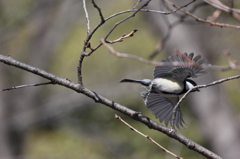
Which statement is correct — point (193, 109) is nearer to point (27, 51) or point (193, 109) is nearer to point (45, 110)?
point (45, 110)

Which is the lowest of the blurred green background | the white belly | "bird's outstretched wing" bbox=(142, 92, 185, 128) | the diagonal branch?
the blurred green background

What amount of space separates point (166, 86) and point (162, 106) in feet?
0.95

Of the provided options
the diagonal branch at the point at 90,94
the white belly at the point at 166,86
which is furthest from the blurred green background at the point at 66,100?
the diagonal branch at the point at 90,94

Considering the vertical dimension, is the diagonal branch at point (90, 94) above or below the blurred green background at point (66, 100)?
above

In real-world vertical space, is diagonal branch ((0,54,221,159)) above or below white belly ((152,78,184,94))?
above

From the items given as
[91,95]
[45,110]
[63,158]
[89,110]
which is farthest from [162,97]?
[89,110]

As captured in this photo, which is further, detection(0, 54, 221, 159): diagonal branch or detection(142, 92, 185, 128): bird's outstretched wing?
detection(142, 92, 185, 128): bird's outstretched wing

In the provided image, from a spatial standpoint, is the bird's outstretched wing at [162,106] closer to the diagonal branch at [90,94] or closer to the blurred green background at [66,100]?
the diagonal branch at [90,94]

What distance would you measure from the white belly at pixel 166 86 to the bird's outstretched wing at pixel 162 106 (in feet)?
0.32

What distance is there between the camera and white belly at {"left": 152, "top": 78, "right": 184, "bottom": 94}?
305cm

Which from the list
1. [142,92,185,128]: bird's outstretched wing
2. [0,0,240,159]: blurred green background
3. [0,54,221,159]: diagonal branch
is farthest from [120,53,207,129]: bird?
[0,0,240,159]: blurred green background

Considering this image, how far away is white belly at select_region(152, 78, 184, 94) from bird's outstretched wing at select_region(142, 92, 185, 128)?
0.10 m

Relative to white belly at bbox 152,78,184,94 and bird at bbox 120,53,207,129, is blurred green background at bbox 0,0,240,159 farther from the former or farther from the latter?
white belly at bbox 152,78,184,94

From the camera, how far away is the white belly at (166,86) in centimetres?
305
